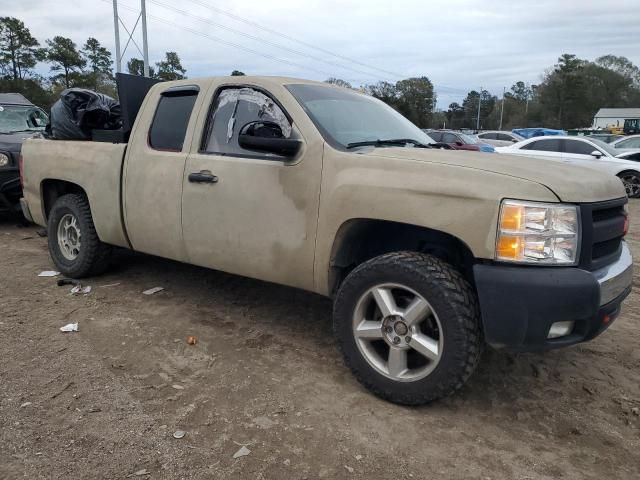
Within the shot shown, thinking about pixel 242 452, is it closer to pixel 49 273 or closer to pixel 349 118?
pixel 349 118

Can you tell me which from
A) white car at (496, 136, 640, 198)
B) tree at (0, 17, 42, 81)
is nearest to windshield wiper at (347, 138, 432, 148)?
white car at (496, 136, 640, 198)

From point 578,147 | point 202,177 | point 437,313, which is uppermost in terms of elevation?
point 578,147

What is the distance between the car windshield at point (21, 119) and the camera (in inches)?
347

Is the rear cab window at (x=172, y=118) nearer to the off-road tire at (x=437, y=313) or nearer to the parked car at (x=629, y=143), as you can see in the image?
the off-road tire at (x=437, y=313)

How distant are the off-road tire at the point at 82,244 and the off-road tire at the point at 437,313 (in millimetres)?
2908

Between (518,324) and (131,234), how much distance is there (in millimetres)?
3191

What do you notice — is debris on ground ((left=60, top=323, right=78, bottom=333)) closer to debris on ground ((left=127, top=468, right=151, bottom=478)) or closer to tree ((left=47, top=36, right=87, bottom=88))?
debris on ground ((left=127, top=468, right=151, bottom=478))

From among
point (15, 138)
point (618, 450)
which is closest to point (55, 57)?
point (15, 138)

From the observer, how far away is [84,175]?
187 inches

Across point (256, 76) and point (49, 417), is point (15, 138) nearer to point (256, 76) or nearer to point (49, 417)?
point (256, 76)

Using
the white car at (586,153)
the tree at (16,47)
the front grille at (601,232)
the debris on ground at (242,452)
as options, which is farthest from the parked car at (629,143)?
the tree at (16,47)

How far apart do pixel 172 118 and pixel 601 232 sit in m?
3.16

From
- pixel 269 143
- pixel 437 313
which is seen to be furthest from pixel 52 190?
pixel 437 313

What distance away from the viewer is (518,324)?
2.55 metres
